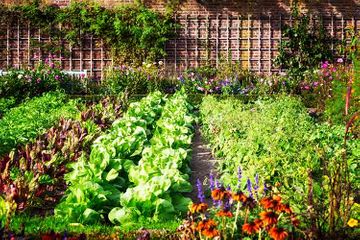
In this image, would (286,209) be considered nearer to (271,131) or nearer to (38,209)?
(38,209)

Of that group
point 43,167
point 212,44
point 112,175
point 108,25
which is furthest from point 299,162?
point 108,25

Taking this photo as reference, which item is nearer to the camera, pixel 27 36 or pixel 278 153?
pixel 278 153

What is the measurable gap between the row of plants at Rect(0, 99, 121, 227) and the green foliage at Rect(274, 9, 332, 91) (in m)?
9.36

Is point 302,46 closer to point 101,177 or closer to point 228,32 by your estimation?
point 228,32

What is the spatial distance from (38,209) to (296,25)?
12.1 meters

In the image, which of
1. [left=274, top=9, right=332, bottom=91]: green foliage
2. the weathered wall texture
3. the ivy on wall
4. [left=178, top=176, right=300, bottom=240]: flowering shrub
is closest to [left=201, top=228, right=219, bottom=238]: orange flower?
[left=178, top=176, right=300, bottom=240]: flowering shrub

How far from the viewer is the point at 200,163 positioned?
6.29 m

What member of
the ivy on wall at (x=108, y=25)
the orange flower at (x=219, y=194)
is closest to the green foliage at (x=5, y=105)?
the ivy on wall at (x=108, y=25)

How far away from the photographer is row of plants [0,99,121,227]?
432 centimetres

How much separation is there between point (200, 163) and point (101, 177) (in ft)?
5.89

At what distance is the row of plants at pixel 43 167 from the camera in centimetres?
432

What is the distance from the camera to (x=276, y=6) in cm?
1572

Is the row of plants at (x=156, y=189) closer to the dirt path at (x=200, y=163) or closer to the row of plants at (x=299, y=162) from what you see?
the dirt path at (x=200, y=163)

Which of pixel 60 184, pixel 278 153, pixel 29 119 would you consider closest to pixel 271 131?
pixel 278 153
